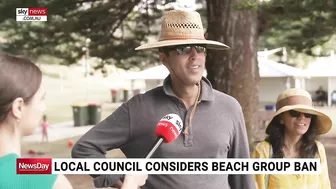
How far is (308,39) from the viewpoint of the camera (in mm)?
8055

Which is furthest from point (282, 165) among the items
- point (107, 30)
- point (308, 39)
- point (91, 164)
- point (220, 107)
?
point (308, 39)

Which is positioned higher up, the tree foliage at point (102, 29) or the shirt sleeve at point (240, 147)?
the tree foliage at point (102, 29)

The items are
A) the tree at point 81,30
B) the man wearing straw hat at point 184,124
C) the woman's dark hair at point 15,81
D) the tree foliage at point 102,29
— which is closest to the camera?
the woman's dark hair at point 15,81

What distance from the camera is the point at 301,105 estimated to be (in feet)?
6.61

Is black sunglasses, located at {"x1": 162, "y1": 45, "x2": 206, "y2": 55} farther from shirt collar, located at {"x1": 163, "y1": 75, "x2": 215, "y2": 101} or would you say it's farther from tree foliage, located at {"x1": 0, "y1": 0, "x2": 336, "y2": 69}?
tree foliage, located at {"x1": 0, "y1": 0, "x2": 336, "y2": 69}

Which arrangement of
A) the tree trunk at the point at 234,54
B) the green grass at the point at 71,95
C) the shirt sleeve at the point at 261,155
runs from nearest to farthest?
the shirt sleeve at the point at 261,155 < the tree trunk at the point at 234,54 < the green grass at the point at 71,95

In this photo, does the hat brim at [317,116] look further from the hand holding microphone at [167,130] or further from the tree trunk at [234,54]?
the tree trunk at [234,54]

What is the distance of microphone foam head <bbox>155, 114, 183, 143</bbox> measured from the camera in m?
1.42

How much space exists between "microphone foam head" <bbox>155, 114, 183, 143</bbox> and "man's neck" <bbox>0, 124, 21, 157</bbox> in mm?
407

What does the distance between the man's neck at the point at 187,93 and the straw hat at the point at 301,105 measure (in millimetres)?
543

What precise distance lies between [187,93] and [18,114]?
1.98 feet

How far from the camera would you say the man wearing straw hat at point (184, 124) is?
156cm

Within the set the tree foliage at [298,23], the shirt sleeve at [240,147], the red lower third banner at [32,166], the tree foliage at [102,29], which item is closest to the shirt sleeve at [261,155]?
the shirt sleeve at [240,147]

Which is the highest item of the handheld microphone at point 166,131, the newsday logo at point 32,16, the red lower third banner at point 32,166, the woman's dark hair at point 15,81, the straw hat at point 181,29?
the newsday logo at point 32,16
